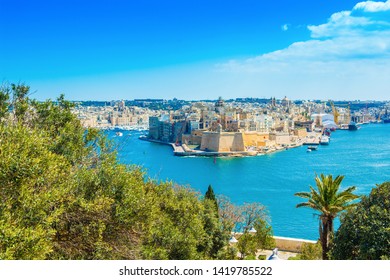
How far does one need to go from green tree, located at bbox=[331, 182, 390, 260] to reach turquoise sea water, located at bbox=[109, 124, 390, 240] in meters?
8.26

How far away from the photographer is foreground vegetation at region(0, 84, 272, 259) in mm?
2213

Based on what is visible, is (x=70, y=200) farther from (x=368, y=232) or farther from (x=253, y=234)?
(x=253, y=234)

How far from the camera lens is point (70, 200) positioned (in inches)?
104

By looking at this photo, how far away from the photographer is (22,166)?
222 centimetres

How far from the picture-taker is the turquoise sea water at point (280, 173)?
1420 cm

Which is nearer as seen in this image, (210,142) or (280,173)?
(280,173)

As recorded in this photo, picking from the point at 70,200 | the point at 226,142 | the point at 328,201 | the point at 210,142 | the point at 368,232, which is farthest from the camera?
the point at 210,142

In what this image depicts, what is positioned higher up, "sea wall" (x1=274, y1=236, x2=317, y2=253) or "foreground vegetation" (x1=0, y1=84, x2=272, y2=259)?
"foreground vegetation" (x1=0, y1=84, x2=272, y2=259)

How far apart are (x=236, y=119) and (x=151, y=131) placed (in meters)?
9.50

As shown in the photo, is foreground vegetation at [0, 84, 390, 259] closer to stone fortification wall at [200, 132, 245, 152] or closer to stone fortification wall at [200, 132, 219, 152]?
stone fortification wall at [200, 132, 245, 152]

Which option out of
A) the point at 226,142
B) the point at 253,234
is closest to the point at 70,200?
the point at 253,234

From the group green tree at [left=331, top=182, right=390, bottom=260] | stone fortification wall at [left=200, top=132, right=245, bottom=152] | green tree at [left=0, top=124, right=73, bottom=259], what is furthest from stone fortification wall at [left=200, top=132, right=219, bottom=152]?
green tree at [left=0, top=124, right=73, bottom=259]

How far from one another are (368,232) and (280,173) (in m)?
19.3
